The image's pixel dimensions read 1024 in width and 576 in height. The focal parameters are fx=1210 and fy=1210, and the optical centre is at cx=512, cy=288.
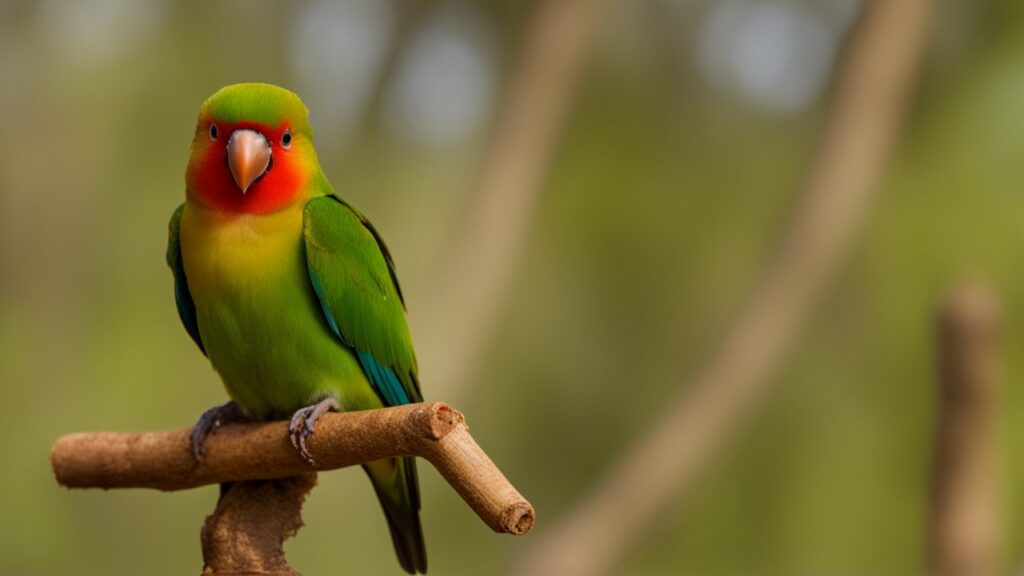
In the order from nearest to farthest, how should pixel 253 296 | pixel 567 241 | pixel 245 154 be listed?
pixel 245 154, pixel 253 296, pixel 567 241

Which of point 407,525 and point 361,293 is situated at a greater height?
point 361,293

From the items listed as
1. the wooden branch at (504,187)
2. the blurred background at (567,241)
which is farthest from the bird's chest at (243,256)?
the blurred background at (567,241)

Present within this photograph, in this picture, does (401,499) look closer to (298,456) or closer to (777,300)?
(298,456)

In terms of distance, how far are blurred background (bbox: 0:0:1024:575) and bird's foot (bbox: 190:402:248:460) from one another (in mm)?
2357

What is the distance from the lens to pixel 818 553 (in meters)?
4.51

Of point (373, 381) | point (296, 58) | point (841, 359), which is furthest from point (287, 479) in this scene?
point (841, 359)

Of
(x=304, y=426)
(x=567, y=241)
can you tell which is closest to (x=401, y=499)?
(x=304, y=426)

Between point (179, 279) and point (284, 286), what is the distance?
16 centimetres

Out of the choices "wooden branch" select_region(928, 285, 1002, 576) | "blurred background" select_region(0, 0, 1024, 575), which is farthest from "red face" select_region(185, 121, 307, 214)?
"blurred background" select_region(0, 0, 1024, 575)

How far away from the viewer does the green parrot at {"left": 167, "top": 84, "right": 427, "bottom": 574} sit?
1171 millimetres

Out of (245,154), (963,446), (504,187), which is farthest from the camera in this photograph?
(504,187)

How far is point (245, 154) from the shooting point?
113 cm

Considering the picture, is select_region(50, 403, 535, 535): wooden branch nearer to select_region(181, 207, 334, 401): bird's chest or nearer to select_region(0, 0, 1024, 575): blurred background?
select_region(181, 207, 334, 401): bird's chest

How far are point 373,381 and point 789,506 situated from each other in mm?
3575
